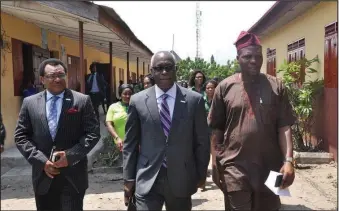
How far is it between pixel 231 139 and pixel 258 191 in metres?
0.47

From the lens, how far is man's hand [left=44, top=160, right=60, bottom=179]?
338 cm

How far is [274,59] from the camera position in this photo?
1420cm

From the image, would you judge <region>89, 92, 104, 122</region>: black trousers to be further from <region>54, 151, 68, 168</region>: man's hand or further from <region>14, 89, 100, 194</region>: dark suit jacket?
<region>54, 151, 68, 168</region>: man's hand

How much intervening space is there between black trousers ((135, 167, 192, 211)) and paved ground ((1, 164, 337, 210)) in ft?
6.93

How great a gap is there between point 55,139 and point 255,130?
167 centimetres

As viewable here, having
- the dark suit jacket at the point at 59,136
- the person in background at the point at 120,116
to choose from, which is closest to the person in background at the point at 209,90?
the person in background at the point at 120,116

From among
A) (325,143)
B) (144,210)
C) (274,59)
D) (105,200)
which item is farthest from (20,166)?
(274,59)

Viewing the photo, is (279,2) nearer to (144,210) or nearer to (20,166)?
(20,166)

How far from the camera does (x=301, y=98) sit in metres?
7.91

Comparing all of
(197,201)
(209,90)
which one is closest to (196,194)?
(197,201)

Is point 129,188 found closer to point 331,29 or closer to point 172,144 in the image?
point 172,144

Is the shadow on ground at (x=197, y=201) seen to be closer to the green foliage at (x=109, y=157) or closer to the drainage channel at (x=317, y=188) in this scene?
the drainage channel at (x=317, y=188)

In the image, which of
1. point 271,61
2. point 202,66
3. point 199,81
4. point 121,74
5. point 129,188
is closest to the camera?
Answer: point 129,188

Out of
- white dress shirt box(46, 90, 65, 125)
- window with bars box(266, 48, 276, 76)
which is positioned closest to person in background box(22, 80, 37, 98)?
white dress shirt box(46, 90, 65, 125)
